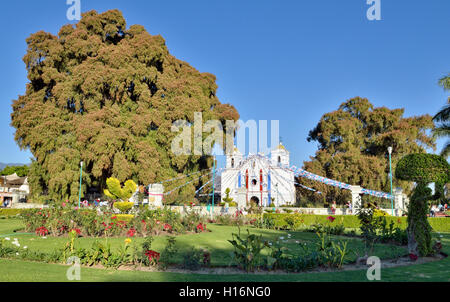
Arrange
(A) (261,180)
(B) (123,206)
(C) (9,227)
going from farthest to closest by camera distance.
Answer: (A) (261,180) < (B) (123,206) < (C) (9,227)

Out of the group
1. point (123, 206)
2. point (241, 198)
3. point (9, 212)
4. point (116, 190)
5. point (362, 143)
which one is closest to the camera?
point (123, 206)

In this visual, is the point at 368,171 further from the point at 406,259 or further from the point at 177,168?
the point at 406,259

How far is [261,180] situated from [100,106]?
765 inches

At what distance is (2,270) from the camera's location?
5.41 meters

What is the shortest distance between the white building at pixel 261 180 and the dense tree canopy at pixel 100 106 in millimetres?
11134

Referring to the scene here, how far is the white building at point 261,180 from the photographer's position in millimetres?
37906

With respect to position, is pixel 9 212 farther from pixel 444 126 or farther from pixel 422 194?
pixel 444 126

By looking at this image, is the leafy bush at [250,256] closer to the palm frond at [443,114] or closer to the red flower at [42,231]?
the red flower at [42,231]

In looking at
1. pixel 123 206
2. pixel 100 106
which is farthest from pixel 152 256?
pixel 100 106

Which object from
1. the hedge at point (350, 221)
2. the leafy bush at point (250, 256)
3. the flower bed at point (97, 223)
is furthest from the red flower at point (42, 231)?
the hedge at point (350, 221)

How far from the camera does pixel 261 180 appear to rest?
38500 millimetres

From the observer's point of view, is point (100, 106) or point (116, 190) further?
point (100, 106)

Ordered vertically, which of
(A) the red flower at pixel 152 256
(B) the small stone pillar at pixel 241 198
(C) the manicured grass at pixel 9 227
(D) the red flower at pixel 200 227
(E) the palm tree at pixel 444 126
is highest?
(E) the palm tree at pixel 444 126
